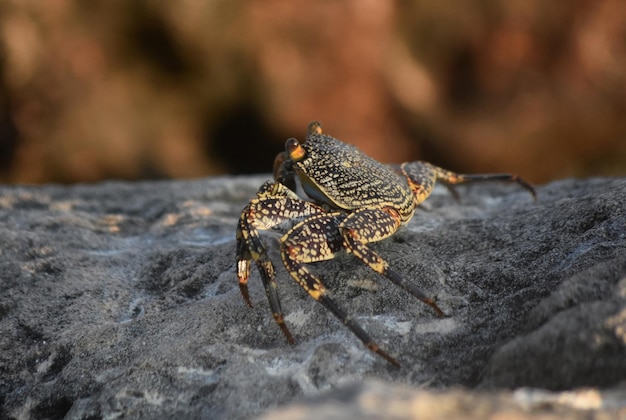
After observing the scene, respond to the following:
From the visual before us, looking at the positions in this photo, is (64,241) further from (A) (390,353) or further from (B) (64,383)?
(A) (390,353)

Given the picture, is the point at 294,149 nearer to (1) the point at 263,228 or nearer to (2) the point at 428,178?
(1) the point at 263,228

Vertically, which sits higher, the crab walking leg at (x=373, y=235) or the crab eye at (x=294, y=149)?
the crab eye at (x=294, y=149)

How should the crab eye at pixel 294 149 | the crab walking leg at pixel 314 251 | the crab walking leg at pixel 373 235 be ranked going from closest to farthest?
the crab walking leg at pixel 314 251 → the crab walking leg at pixel 373 235 → the crab eye at pixel 294 149

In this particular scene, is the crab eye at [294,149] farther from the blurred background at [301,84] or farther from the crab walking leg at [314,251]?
the blurred background at [301,84]

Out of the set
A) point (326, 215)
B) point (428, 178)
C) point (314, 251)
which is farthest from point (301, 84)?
point (314, 251)

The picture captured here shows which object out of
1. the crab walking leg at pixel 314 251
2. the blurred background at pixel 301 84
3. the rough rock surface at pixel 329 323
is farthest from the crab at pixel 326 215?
the blurred background at pixel 301 84

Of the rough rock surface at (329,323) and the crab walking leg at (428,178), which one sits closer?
the rough rock surface at (329,323)
